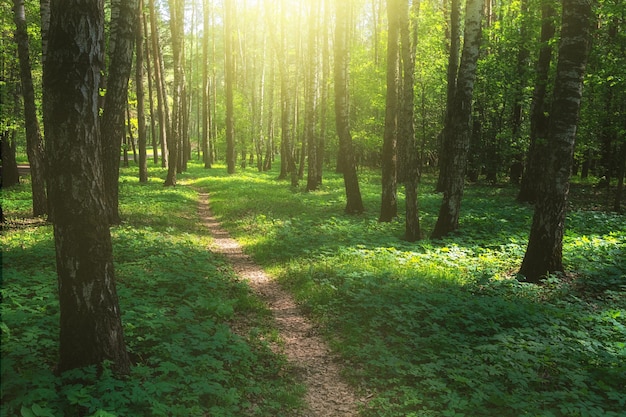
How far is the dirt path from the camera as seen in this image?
486cm

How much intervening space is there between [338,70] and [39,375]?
13622 mm

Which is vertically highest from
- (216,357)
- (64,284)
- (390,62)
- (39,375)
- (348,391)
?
(390,62)

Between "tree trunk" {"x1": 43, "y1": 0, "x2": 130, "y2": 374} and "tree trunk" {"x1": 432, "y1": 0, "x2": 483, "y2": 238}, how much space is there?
9.25 m

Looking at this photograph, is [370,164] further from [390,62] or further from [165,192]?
[390,62]

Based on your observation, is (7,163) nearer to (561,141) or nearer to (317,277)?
(317,277)

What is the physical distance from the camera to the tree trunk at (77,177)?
3.74 metres

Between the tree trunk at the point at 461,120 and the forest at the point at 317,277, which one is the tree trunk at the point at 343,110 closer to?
the forest at the point at 317,277

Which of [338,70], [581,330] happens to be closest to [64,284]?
[581,330]

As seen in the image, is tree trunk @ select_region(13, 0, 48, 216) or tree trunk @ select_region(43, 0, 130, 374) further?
tree trunk @ select_region(13, 0, 48, 216)

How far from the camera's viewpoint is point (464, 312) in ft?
21.9

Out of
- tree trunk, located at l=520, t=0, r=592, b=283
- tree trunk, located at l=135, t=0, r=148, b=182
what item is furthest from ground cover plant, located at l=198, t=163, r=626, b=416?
tree trunk, located at l=135, t=0, r=148, b=182

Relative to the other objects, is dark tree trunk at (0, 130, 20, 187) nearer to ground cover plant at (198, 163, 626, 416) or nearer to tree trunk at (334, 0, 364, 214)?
ground cover plant at (198, 163, 626, 416)

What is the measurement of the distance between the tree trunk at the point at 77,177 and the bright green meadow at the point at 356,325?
1.60 feet

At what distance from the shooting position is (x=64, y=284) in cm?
394
